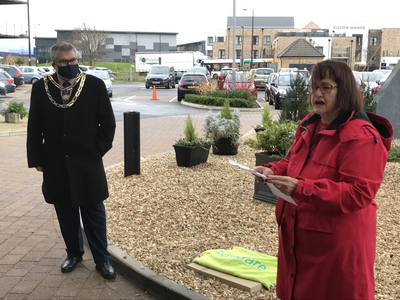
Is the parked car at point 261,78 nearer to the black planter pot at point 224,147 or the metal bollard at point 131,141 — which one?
the black planter pot at point 224,147

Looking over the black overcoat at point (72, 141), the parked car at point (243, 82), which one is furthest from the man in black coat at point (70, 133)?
the parked car at point (243, 82)

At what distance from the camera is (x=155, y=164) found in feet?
26.4

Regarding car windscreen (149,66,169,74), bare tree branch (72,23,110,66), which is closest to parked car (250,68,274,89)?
car windscreen (149,66,169,74)

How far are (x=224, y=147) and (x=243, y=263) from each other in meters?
5.23

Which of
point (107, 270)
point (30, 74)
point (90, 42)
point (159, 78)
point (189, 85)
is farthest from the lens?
point (90, 42)

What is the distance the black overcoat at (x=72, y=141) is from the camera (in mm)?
3744

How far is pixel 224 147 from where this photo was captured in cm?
898

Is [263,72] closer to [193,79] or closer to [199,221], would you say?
[193,79]

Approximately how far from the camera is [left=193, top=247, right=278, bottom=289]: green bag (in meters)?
3.64

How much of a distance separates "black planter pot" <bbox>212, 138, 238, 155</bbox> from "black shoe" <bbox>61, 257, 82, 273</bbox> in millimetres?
5026

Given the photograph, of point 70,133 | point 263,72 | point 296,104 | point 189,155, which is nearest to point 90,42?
point 263,72

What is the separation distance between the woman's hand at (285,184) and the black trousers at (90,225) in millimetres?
2228

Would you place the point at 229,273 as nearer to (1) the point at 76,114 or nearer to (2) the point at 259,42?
(1) the point at 76,114

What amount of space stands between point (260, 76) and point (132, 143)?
3479 cm
